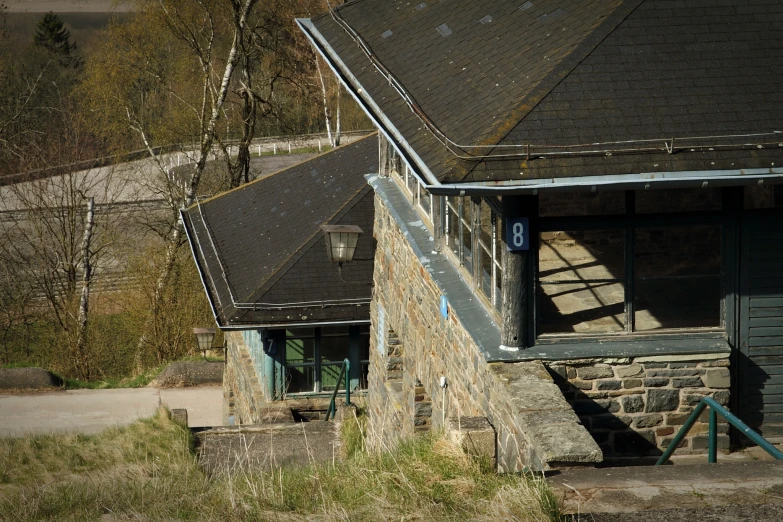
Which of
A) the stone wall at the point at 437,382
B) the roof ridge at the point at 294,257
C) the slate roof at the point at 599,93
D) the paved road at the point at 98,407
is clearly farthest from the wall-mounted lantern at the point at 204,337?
the slate roof at the point at 599,93

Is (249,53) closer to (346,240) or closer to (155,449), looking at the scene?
(346,240)

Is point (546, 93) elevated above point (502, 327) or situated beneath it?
elevated above

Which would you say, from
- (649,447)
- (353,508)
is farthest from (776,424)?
(353,508)

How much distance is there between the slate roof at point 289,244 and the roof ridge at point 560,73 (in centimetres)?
701

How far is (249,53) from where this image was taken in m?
28.9

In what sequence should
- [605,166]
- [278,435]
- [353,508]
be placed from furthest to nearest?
1. [278,435]
2. [605,166]
3. [353,508]

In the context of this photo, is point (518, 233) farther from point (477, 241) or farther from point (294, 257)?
point (294, 257)

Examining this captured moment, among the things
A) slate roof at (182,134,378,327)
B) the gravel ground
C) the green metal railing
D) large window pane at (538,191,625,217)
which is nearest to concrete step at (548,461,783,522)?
the gravel ground

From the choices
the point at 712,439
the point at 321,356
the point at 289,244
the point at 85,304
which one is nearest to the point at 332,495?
the point at 712,439

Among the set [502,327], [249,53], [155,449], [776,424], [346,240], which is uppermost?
[249,53]

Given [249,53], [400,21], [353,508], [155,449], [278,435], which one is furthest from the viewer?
[249,53]

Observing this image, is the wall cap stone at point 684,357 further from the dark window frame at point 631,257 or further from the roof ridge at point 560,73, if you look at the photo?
the roof ridge at point 560,73

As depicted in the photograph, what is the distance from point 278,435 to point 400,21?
17.3ft

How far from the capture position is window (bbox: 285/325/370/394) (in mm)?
16469
